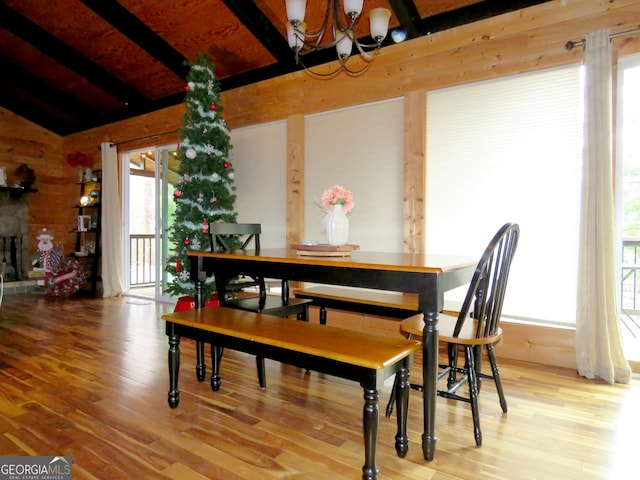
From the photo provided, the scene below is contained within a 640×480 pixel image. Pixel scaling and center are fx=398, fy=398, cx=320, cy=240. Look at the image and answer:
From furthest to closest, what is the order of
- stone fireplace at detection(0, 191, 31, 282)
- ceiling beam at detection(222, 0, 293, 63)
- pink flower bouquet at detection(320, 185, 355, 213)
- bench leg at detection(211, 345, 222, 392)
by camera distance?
stone fireplace at detection(0, 191, 31, 282) → ceiling beam at detection(222, 0, 293, 63) → bench leg at detection(211, 345, 222, 392) → pink flower bouquet at detection(320, 185, 355, 213)

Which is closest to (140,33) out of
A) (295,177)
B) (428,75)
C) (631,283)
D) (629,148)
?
(295,177)

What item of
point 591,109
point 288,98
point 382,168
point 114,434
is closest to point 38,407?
point 114,434

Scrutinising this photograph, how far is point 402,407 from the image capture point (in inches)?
66.6

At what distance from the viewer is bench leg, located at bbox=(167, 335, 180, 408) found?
2.10 m

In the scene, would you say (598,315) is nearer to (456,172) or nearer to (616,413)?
(616,413)

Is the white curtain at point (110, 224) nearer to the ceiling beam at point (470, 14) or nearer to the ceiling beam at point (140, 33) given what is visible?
the ceiling beam at point (140, 33)

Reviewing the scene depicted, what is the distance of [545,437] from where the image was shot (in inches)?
73.5

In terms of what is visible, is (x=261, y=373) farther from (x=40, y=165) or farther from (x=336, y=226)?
(x=40, y=165)

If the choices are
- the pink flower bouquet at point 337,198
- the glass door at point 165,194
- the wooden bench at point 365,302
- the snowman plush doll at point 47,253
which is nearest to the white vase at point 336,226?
the pink flower bouquet at point 337,198

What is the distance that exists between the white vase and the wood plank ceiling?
1983mm

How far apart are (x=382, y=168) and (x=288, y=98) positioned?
1.35 m

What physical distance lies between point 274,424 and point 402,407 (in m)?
0.68

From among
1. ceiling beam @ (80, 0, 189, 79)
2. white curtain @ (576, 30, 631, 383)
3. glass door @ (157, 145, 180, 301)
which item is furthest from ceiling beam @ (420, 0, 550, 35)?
glass door @ (157, 145, 180, 301)

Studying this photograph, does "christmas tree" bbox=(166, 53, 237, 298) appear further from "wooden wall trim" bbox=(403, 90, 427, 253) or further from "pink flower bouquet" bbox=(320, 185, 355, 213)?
"pink flower bouquet" bbox=(320, 185, 355, 213)
